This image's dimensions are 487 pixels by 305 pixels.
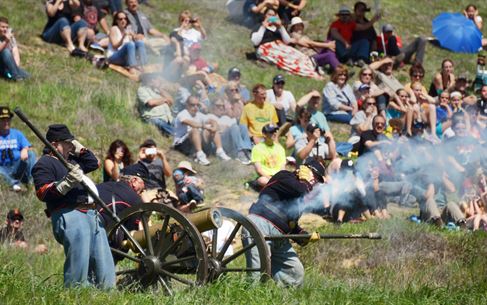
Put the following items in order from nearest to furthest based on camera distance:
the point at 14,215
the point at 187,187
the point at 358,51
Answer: the point at 14,215 → the point at 187,187 → the point at 358,51

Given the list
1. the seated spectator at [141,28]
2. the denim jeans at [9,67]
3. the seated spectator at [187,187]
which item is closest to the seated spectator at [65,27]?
the seated spectator at [141,28]

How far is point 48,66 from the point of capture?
18453 mm

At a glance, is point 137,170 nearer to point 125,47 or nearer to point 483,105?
point 125,47

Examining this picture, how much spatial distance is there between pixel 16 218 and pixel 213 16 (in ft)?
34.8

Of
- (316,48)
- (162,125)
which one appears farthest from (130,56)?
(316,48)

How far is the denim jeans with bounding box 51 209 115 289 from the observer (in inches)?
400

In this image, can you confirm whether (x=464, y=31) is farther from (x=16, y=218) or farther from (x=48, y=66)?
(x=16, y=218)

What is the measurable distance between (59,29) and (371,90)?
512 centimetres

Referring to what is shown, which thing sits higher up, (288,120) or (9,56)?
(9,56)

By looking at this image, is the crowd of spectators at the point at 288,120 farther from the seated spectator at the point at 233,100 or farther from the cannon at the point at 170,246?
the cannon at the point at 170,246

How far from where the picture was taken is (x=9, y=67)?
1728 cm

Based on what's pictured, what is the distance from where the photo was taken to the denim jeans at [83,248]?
10.2 meters

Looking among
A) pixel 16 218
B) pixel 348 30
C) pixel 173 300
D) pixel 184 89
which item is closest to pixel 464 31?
pixel 348 30

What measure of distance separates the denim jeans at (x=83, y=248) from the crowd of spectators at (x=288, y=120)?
10.8ft
